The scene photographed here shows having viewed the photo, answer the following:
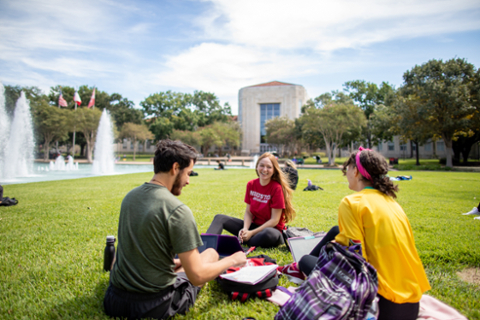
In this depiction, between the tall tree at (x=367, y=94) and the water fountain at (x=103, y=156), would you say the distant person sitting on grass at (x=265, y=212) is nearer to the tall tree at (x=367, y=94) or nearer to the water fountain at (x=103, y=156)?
the water fountain at (x=103, y=156)

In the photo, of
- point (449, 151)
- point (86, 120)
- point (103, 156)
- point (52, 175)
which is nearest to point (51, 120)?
point (86, 120)

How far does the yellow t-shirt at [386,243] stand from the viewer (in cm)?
201

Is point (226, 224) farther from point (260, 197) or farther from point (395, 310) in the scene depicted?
point (395, 310)

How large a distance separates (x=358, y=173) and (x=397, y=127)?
31.1 metres

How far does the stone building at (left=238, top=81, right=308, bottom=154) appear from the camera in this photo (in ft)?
204

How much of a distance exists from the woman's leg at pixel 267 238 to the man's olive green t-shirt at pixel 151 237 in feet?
7.05

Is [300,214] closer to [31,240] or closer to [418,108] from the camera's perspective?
[31,240]

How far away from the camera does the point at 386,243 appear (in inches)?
79.0

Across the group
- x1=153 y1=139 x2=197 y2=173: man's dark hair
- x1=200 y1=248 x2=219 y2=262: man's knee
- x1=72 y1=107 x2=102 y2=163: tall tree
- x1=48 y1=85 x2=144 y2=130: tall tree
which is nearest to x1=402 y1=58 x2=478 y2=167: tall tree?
x1=200 y1=248 x2=219 y2=262: man's knee

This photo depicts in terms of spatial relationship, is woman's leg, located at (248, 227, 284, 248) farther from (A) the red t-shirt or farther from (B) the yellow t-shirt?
(B) the yellow t-shirt

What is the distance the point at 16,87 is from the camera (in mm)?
42594

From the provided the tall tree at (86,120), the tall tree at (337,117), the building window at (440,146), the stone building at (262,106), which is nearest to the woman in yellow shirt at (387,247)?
the tall tree at (337,117)

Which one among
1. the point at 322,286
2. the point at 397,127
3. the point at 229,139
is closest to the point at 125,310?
the point at 322,286

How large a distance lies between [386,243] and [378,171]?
557 mm
